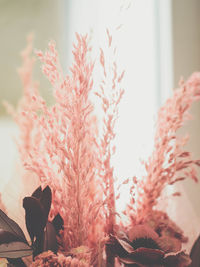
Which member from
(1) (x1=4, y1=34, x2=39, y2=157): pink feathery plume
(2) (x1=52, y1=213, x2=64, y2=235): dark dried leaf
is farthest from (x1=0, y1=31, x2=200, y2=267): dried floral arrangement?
(1) (x1=4, y1=34, x2=39, y2=157): pink feathery plume

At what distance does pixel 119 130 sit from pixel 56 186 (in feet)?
1.34

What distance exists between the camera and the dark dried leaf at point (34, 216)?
595 millimetres

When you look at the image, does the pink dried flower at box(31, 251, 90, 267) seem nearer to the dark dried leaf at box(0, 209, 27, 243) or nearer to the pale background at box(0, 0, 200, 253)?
the dark dried leaf at box(0, 209, 27, 243)

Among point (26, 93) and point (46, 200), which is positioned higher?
point (26, 93)

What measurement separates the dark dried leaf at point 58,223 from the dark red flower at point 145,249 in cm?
11

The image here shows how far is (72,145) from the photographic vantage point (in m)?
0.63

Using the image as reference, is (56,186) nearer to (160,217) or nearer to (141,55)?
(160,217)

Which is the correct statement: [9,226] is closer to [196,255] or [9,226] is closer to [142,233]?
[142,233]

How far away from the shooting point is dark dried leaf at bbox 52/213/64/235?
67 cm

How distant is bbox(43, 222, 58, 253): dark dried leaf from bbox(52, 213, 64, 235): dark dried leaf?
0.04 metres

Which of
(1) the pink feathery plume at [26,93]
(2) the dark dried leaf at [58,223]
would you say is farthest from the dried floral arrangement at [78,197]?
(1) the pink feathery plume at [26,93]

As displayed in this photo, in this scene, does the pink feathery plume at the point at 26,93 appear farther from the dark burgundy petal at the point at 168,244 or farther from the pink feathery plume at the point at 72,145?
the dark burgundy petal at the point at 168,244

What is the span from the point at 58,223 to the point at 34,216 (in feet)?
0.27

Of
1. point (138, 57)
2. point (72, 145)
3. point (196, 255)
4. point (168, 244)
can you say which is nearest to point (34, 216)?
point (72, 145)
